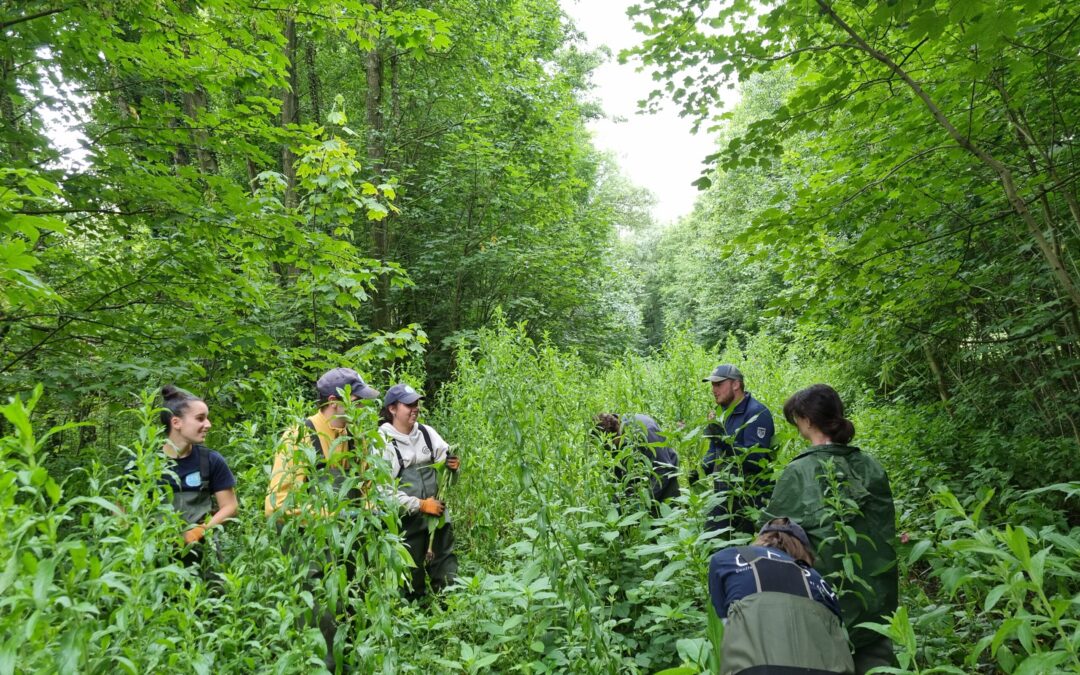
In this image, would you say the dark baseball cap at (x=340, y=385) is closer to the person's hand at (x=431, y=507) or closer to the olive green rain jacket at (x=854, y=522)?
the person's hand at (x=431, y=507)

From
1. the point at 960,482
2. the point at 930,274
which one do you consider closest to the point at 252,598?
the point at 930,274

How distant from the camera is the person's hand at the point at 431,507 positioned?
369cm

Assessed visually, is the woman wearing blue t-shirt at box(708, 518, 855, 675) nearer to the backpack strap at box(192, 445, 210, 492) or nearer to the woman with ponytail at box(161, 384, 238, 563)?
the woman with ponytail at box(161, 384, 238, 563)

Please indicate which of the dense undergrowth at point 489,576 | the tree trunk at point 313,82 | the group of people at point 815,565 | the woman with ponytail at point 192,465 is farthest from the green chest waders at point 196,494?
the tree trunk at point 313,82

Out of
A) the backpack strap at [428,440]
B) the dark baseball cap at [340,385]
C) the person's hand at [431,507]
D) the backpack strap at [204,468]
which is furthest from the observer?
the backpack strap at [428,440]

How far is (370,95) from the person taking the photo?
29.0ft

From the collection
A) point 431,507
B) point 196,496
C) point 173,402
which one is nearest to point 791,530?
point 431,507

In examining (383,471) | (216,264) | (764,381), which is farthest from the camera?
(764,381)

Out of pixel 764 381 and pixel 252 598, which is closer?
pixel 252 598

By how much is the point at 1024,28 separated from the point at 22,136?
622 centimetres

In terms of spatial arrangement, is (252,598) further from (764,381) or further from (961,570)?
(764,381)

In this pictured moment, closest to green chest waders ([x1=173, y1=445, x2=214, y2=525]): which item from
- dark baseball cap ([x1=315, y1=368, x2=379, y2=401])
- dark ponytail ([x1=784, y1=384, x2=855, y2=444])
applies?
dark baseball cap ([x1=315, y1=368, x2=379, y2=401])

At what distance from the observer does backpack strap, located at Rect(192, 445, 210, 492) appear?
3449 mm

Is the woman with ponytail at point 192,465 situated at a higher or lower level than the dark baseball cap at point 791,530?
higher
